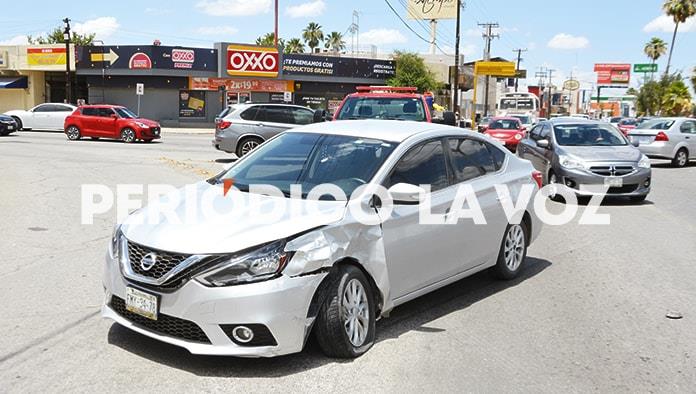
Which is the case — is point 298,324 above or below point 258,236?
below

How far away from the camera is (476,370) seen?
15.1ft

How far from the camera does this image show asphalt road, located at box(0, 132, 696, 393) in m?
4.37

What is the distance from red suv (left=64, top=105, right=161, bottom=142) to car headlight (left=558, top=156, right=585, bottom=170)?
1904 cm

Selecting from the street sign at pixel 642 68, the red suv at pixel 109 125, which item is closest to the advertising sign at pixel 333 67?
the red suv at pixel 109 125

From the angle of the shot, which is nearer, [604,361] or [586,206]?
[604,361]

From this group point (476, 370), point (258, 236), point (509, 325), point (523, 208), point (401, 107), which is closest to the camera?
point (258, 236)

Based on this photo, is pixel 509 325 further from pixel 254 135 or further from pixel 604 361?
pixel 254 135

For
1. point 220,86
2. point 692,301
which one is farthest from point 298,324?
point 220,86

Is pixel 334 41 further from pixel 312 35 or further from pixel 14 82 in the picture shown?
pixel 14 82

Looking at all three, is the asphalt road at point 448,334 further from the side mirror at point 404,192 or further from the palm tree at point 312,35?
the palm tree at point 312,35

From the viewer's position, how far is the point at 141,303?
4.44 meters

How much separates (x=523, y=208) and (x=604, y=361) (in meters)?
2.49

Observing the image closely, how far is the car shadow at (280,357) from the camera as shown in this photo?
450 centimetres

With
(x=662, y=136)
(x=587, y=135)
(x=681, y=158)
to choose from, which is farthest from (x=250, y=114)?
(x=681, y=158)
